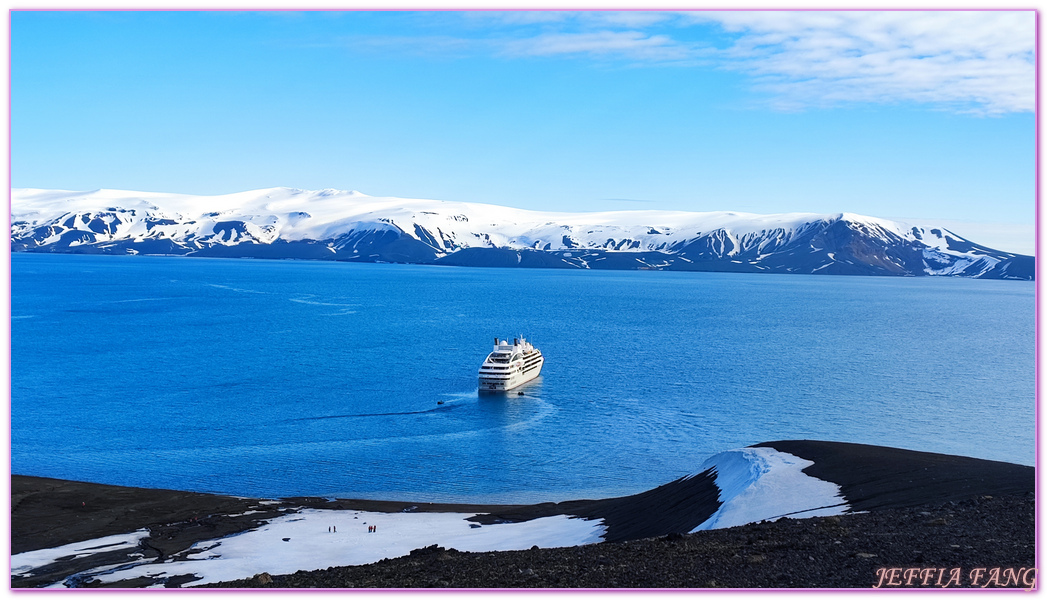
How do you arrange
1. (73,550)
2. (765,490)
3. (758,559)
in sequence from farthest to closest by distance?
(73,550) → (765,490) → (758,559)

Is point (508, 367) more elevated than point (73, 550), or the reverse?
point (508, 367)

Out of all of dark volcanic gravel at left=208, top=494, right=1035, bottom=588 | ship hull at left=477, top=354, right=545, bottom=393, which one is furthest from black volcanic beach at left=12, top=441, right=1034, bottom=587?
ship hull at left=477, top=354, right=545, bottom=393

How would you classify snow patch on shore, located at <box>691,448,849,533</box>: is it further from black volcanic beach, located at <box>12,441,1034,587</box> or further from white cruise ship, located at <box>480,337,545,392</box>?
white cruise ship, located at <box>480,337,545,392</box>

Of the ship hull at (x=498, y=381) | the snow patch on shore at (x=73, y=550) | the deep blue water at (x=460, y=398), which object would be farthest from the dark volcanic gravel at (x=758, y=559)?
the ship hull at (x=498, y=381)

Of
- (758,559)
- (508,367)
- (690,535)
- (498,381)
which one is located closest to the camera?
(758,559)

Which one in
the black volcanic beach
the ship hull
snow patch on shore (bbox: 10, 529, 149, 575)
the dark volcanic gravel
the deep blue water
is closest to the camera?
the dark volcanic gravel

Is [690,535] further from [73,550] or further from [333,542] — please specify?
[73,550]

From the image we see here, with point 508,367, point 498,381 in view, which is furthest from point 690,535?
point 508,367

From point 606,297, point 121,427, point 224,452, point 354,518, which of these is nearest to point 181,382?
point 121,427
